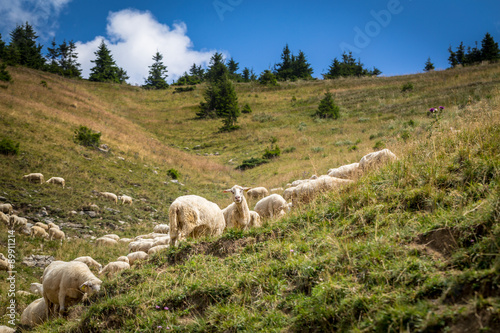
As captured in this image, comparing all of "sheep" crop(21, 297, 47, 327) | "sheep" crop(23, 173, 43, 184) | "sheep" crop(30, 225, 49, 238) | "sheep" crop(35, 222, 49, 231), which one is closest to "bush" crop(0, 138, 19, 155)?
"sheep" crop(23, 173, 43, 184)

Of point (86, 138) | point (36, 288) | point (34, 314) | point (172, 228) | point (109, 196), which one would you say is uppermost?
point (86, 138)

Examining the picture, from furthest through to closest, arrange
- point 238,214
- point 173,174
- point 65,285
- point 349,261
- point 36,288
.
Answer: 1. point 173,174
2. point 238,214
3. point 36,288
4. point 65,285
5. point 349,261

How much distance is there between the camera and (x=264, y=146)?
39.1m

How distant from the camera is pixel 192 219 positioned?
30.7 ft

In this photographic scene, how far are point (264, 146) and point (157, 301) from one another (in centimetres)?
3398

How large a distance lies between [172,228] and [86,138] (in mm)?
20584

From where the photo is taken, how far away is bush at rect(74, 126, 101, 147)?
2534 cm

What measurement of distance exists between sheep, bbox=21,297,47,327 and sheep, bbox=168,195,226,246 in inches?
149

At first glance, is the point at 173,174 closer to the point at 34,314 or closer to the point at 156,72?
the point at 34,314

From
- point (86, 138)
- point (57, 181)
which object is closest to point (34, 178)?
point (57, 181)

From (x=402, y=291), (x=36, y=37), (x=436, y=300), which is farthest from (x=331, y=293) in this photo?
(x=36, y=37)

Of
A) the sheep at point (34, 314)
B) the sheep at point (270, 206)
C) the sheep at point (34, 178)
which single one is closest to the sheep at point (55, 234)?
the sheep at point (34, 314)

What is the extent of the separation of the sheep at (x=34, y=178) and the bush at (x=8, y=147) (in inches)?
102

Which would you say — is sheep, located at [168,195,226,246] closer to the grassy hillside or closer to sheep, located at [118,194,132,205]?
the grassy hillside
